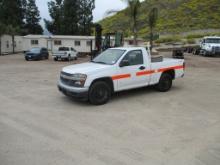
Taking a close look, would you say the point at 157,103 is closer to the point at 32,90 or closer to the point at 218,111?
the point at 218,111

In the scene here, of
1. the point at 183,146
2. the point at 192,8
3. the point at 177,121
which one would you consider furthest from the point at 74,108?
the point at 192,8

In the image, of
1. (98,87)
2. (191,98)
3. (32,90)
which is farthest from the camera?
(32,90)

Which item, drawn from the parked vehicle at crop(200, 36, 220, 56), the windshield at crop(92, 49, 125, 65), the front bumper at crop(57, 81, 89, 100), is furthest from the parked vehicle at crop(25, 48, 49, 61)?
the front bumper at crop(57, 81, 89, 100)

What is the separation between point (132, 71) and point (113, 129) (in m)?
3.08

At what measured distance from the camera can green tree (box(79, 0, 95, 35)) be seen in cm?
4525

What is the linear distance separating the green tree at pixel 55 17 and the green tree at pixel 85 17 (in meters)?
3.68

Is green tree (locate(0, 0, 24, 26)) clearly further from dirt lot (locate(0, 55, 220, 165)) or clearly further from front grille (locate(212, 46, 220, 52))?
dirt lot (locate(0, 55, 220, 165))

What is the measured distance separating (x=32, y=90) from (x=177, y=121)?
6.04 m

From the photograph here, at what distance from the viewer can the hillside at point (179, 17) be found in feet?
174

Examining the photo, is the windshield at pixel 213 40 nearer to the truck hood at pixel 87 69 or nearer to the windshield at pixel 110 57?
the windshield at pixel 110 57

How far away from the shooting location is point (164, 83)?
9.50m

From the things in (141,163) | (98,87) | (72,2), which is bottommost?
(141,163)

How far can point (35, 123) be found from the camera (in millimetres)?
6000

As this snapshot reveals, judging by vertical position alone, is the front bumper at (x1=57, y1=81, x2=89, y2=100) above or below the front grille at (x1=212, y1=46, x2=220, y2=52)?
below
